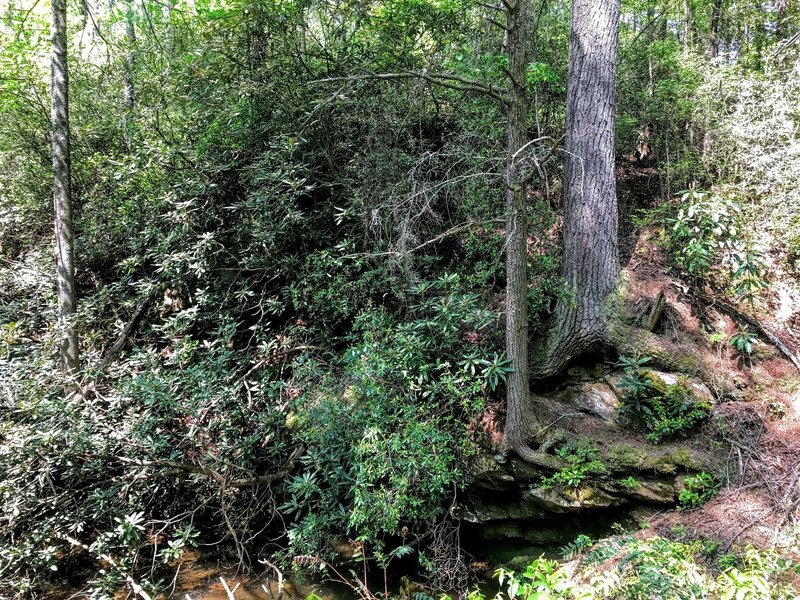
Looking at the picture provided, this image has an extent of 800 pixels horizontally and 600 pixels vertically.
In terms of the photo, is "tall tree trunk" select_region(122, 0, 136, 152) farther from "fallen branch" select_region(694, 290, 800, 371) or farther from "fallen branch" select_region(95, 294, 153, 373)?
"fallen branch" select_region(694, 290, 800, 371)

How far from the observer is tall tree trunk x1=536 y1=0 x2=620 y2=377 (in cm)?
480

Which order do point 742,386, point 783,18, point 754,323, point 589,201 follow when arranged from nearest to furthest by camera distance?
point 742,386, point 754,323, point 589,201, point 783,18

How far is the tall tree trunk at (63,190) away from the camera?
5.07m

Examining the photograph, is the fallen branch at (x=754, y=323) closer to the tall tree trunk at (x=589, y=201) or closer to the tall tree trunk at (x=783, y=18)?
the tall tree trunk at (x=589, y=201)

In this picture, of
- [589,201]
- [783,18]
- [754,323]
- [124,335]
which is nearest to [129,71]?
[124,335]

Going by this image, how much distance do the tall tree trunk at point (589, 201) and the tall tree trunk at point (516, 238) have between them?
0.73 metres

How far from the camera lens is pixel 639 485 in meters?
4.09

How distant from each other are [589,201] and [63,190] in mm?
5845

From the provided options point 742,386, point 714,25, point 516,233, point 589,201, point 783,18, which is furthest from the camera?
point 714,25

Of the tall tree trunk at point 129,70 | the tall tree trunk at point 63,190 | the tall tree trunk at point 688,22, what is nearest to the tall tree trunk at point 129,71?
the tall tree trunk at point 129,70

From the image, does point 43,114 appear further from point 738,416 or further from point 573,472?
point 738,416

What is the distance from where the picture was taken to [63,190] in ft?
17.2

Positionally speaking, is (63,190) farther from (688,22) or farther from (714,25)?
(714,25)

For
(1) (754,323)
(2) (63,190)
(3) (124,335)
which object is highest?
(2) (63,190)
